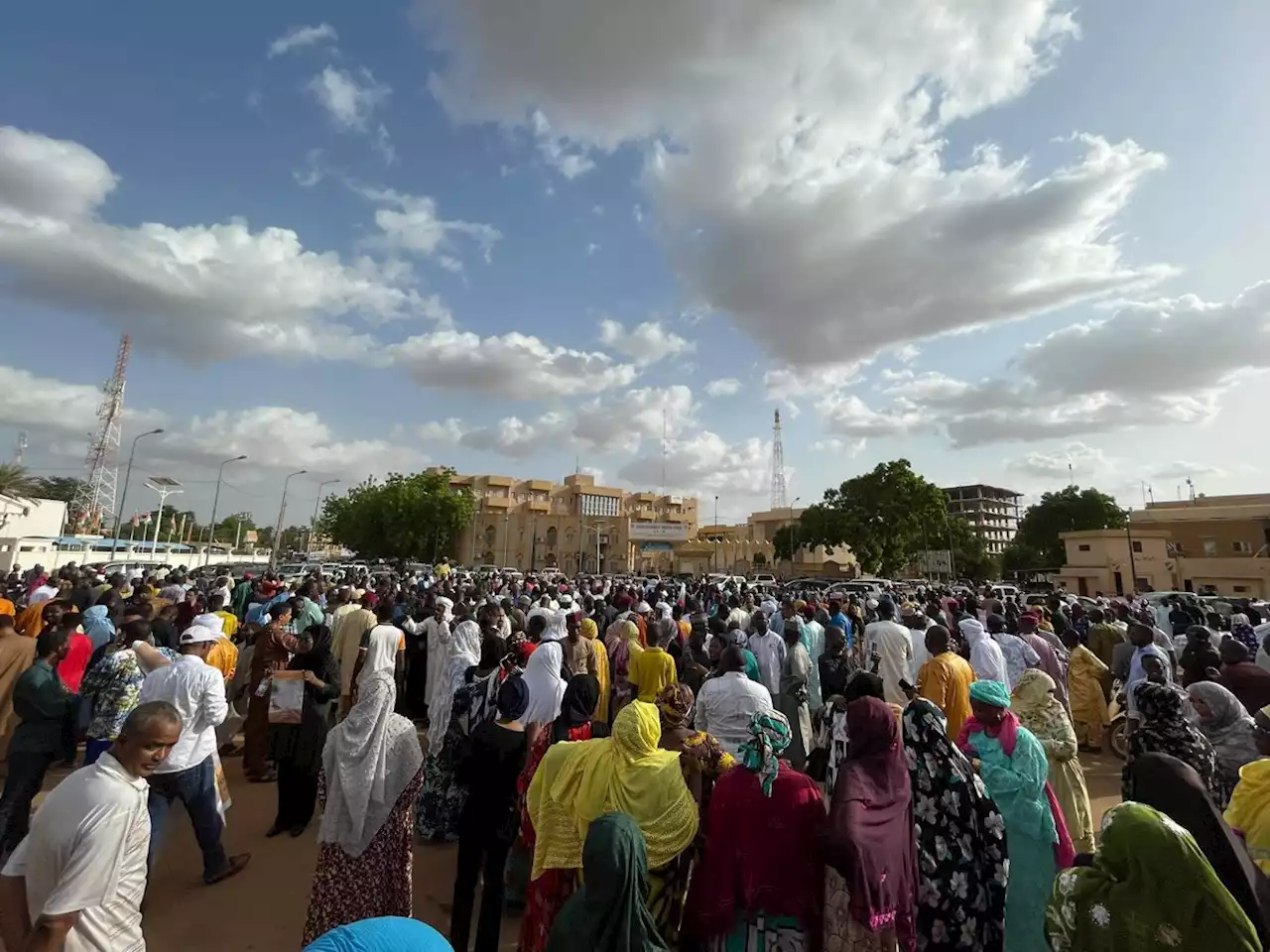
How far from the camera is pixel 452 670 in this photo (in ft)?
18.4

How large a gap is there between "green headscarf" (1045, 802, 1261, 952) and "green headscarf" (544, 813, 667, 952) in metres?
1.24

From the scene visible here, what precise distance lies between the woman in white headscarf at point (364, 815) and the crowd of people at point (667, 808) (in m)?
0.01

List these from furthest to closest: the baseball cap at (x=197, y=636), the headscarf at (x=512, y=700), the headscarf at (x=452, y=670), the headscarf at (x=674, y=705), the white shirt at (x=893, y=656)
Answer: the white shirt at (x=893, y=656)
the headscarf at (x=452, y=670)
the baseball cap at (x=197, y=636)
the headscarf at (x=512, y=700)
the headscarf at (x=674, y=705)

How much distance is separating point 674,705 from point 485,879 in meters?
1.49

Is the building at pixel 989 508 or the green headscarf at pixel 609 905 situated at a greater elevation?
the building at pixel 989 508

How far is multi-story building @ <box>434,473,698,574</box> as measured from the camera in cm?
6769

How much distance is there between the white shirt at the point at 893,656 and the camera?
639cm

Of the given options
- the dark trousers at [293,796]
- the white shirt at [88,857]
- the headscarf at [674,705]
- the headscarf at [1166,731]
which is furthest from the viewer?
the dark trousers at [293,796]

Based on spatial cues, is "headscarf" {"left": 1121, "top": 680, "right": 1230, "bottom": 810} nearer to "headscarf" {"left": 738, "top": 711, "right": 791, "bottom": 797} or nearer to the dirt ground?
"headscarf" {"left": 738, "top": 711, "right": 791, "bottom": 797}

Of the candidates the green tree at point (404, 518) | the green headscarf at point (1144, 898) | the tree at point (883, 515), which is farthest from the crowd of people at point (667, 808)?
the green tree at point (404, 518)

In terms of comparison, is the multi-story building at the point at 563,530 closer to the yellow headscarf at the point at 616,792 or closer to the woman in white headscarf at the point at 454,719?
the woman in white headscarf at the point at 454,719

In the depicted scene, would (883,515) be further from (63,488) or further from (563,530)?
(63,488)

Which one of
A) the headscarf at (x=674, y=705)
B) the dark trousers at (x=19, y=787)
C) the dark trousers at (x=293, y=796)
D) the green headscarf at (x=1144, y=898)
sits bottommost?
the dark trousers at (x=293, y=796)

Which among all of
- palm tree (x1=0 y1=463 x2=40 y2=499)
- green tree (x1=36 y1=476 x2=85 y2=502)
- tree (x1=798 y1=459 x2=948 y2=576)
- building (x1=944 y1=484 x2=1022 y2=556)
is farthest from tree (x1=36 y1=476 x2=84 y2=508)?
building (x1=944 y1=484 x2=1022 y2=556)
